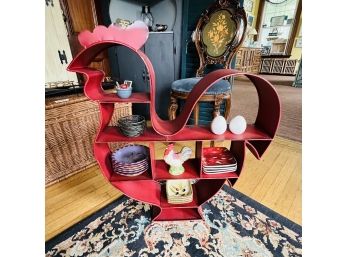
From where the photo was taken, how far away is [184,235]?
1134 mm

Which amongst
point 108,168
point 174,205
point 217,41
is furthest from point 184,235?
point 217,41

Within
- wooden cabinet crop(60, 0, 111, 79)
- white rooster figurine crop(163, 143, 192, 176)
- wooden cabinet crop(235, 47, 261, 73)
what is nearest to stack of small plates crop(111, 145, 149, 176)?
white rooster figurine crop(163, 143, 192, 176)

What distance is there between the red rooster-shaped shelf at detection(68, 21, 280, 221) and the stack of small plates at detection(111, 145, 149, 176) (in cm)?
4

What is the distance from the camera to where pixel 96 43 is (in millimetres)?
704

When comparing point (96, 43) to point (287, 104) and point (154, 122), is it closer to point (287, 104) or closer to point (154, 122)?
point (154, 122)

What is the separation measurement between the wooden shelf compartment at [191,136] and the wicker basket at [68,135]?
673 millimetres

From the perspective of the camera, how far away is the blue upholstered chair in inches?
65.7

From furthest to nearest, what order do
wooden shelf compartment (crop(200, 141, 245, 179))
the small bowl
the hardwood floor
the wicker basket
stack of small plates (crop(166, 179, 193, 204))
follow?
the wicker basket < the hardwood floor < stack of small plates (crop(166, 179, 193, 204)) < wooden shelf compartment (crop(200, 141, 245, 179)) < the small bowl

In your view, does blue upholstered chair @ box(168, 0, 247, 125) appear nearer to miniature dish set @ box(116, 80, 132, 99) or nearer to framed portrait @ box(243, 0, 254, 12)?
miniature dish set @ box(116, 80, 132, 99)

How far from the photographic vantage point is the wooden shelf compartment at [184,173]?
3.39 ft

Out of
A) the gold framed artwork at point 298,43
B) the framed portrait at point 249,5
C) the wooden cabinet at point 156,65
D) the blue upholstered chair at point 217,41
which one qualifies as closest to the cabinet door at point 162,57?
the wooden cabinet at point 156,65

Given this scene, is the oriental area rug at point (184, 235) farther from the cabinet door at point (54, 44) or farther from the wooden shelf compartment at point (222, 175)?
the cabinet door at point (54, 44)
